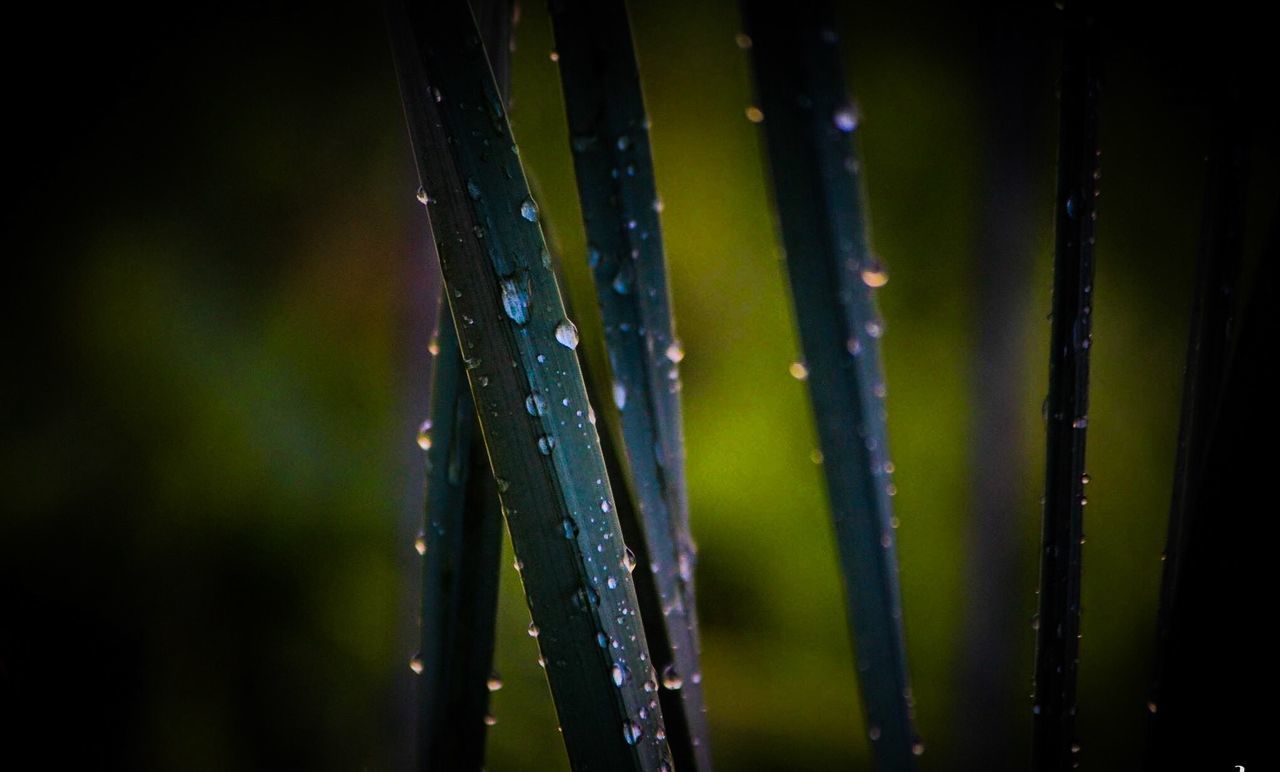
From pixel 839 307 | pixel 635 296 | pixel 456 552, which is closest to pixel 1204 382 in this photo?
pixel 839 307

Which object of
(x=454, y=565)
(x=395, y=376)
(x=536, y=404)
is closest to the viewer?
(x=536, y=404)

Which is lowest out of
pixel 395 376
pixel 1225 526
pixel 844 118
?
pixel 1225 526

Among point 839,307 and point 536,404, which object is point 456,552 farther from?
point 839,307

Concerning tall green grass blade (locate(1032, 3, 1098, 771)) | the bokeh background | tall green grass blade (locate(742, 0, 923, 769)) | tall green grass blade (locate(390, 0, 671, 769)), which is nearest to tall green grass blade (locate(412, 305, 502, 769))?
tall green grass blade (locate(390, 0, 671, 769))

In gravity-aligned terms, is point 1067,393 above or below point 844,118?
below

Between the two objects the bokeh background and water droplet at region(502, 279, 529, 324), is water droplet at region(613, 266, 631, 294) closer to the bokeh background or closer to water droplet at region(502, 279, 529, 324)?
water droplet at region(502, 279, 529, 324)

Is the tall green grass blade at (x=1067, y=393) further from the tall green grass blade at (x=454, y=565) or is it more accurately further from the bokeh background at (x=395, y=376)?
the bokeh background at (x=395, y=376)
